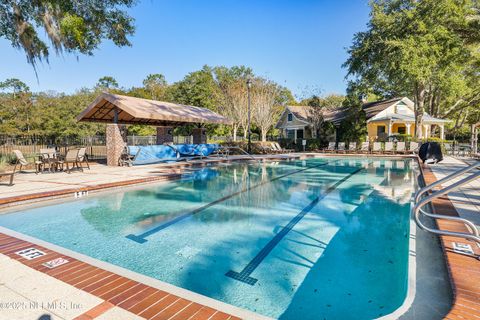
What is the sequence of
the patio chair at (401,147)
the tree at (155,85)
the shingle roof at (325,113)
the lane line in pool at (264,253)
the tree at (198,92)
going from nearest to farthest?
1. the lane line in pool at (264,253)
2. the patio chair at (401,147)
3. the shingle roof at (325,113)
4. the tree at (198,92)
5. the tree at (155,85)

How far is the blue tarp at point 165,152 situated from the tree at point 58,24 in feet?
16.9

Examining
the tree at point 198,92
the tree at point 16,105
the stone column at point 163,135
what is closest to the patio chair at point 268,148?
the stone column at point 163,135

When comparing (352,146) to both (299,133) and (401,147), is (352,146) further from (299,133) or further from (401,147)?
(299,133)

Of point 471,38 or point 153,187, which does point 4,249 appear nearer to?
point 153,187

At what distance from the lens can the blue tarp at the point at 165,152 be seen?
13578mm

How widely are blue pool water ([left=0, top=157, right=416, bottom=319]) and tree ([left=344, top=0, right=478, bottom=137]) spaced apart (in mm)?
13723

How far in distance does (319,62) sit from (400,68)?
44.0 ft

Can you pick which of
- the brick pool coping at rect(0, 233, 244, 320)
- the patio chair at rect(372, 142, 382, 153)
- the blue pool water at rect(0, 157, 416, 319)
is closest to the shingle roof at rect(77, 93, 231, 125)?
the blue pool water at rect(0, 157, 416, 319)

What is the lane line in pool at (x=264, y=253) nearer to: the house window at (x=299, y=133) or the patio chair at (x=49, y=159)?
the patio chair at (x=49, y=159)

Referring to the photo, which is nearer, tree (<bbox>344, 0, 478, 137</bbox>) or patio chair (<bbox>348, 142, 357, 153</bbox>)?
tree (<bbox>344, 0, 478, 137</bbox>)

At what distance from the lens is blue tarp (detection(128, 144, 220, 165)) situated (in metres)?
13.6

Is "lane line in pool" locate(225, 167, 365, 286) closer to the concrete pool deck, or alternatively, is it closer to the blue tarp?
the concrete pool deck

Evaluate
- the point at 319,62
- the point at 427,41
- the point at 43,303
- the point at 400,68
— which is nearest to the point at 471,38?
the point at 427,41

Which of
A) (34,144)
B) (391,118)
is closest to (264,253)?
(34,144)
